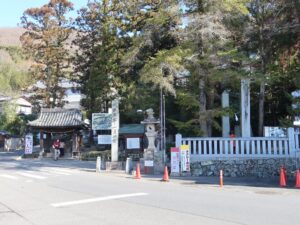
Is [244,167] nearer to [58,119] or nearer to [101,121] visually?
[101,121]

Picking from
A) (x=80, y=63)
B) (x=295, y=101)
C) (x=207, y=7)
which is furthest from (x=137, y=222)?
(x=80, y=63)

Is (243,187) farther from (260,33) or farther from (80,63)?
(80,63)

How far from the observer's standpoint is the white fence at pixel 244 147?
67.2 feet

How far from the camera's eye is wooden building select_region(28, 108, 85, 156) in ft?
131

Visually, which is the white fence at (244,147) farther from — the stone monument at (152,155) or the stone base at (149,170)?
the stone base at (149,170)

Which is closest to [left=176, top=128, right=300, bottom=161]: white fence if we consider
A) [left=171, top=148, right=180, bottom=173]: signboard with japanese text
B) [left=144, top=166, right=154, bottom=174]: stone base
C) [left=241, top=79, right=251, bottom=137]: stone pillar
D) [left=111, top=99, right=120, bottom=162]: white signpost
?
[left=171, top=148, right=180, bottom=173]: signboard with japanese text

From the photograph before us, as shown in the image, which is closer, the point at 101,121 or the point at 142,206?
the point at 142,206

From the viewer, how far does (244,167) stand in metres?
21.0

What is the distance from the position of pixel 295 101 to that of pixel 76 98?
58.3m

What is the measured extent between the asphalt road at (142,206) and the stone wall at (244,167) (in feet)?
14.9

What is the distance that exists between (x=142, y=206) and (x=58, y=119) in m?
30.7

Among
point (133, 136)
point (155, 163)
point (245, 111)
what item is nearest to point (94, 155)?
point (133, 136)

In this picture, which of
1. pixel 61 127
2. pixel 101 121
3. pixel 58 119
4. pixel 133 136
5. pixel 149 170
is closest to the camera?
pixel 149 170

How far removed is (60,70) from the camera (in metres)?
46.6
